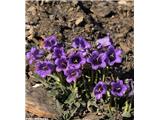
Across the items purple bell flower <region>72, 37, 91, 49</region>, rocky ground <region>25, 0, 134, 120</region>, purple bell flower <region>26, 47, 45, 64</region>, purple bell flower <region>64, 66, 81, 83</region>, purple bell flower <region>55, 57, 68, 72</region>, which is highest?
rocky ground <region>25, 0, 134, 120</region>

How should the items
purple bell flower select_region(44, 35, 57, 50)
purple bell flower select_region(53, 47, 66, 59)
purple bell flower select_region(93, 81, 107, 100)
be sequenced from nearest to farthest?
1. purple bell flower select_region(93, 81, 107, 100)
2. purple bell flower select_region(53, 47, 66, 59)
3. purple bell flower select_region(44, 35, 57, 50)

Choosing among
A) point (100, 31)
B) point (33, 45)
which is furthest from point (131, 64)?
point (33, 45)

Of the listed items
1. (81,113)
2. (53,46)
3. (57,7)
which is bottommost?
(81,113)

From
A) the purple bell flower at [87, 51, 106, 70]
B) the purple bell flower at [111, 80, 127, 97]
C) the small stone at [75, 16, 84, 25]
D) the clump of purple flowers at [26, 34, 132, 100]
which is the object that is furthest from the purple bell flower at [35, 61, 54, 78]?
the small stone at [75, 16, 84, 25]

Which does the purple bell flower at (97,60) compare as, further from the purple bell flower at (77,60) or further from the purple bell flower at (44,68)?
the purple bell flower at (44,68)

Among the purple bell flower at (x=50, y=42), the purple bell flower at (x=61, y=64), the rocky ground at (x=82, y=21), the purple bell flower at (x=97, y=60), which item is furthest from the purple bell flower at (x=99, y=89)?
the rocky ground at (x=82, y=21)

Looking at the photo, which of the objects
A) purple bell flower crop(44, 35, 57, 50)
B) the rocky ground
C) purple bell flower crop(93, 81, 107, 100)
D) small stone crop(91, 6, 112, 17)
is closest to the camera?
purple bell flower crop(93, 81, 107, 100)

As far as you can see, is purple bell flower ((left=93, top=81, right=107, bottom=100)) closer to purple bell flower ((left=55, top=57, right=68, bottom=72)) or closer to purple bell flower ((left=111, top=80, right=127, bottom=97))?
purple bell flower ((left=111, top=80, right=127, bottom=97))

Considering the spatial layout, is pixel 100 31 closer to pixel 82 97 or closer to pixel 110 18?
pixel 110 18
